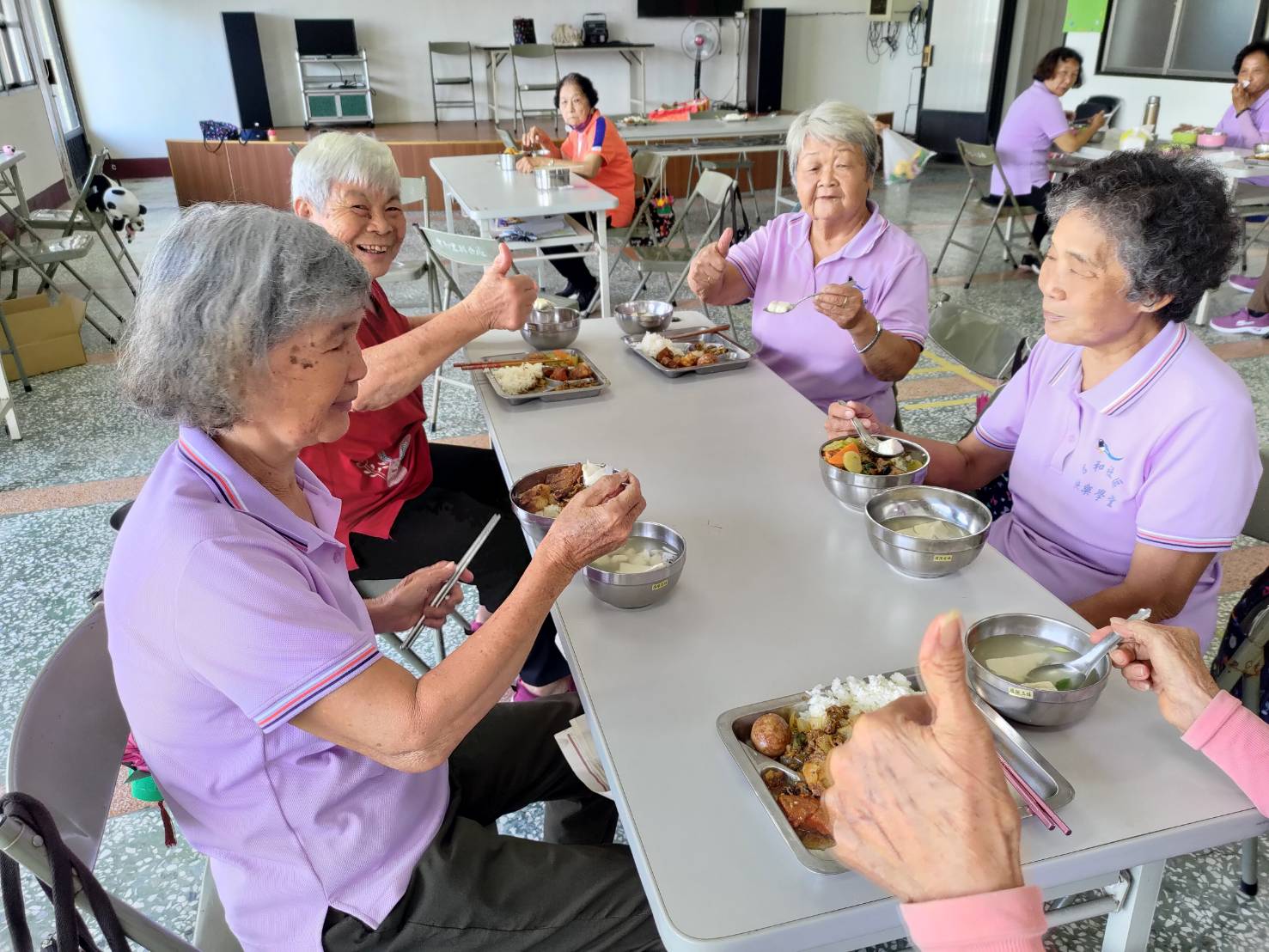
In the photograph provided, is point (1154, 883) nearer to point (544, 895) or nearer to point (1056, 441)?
point (544, 895)

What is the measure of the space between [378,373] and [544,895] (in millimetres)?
1078

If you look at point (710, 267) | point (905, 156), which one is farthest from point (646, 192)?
point (710, 267)

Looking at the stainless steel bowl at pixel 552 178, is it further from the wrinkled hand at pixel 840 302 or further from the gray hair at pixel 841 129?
the wrinkled hand at pixel 840 302

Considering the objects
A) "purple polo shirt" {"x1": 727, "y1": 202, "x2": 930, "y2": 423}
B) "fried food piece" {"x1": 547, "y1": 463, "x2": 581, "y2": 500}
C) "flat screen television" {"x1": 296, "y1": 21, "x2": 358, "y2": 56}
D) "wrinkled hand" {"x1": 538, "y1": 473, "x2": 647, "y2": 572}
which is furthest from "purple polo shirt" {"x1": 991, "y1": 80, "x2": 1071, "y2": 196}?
"flat screen television" {"x1": 296, "y1": 21, "x2": 358, "y2": 56}

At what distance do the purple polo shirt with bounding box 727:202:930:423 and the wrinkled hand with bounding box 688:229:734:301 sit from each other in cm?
6

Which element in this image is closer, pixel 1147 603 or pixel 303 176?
pixel 1147 603

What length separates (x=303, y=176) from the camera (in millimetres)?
1902

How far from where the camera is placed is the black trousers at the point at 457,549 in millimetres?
1859

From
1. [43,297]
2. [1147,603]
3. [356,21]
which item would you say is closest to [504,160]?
[43,297]

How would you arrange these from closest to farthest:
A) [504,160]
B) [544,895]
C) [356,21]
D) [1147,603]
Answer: [544,895] → [1147,603] → [504,160] → [356,21]

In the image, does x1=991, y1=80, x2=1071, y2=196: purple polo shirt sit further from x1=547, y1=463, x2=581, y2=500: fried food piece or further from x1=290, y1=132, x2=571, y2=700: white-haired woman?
x1=547, y1=463, x2=581, y2=500: fried food piece

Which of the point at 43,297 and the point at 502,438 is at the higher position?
the point at 502,438

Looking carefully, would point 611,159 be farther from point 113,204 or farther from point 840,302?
point 840,302

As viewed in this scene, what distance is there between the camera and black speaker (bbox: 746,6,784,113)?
1010cm
